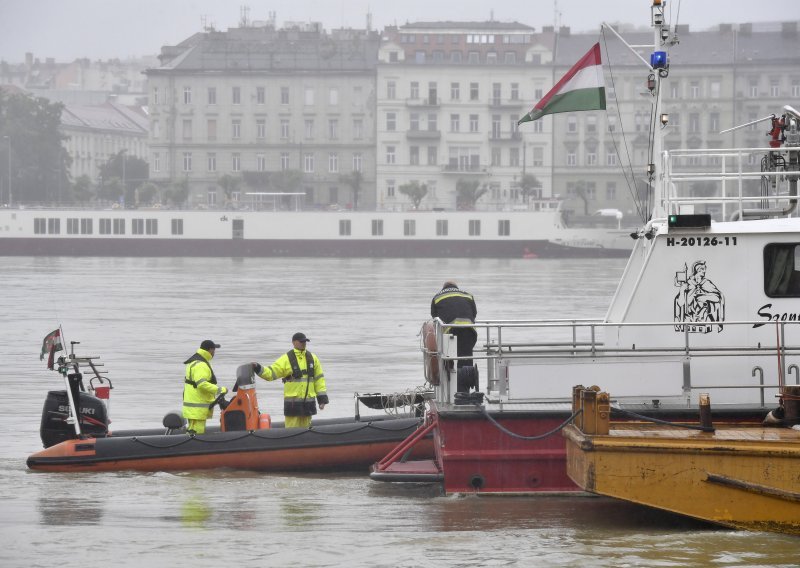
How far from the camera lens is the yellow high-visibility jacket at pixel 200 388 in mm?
14570

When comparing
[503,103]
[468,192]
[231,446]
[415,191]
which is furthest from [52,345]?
[503,103]

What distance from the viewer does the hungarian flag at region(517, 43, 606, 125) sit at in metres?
13.6

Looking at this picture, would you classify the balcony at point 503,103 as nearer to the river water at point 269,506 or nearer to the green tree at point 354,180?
the green tree at point 354,180

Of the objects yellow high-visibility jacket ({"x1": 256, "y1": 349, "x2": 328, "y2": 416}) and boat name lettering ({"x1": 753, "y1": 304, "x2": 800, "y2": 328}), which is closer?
boat name lettering ({"x1": 753, "y1": 304, "x2": 800, "y2": 328})

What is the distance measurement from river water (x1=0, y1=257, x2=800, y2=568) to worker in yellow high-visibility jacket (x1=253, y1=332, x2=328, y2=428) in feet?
2.72

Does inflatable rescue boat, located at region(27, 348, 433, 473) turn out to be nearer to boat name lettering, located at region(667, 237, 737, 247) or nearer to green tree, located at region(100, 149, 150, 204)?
boat name lettering, located at region(667, 237, 737, 247)

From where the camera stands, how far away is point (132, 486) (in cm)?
1405

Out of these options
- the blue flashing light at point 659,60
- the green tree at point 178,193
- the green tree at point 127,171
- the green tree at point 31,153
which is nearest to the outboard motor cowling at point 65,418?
the blue flashing light at point 659,60

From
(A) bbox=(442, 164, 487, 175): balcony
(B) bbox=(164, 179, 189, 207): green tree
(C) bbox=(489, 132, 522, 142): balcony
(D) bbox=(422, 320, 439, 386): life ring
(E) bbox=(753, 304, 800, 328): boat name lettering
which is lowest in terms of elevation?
(D) bbox=(422, 320, 439, 386): life ring

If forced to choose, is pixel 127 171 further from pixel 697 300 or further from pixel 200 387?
pixel 697 300

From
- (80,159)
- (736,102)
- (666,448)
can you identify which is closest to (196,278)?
(666,448)

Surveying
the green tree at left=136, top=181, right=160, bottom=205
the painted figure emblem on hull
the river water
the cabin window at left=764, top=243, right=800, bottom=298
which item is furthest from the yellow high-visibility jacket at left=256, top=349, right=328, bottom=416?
the green tree at left=136, top=181, right=160, bottom=205

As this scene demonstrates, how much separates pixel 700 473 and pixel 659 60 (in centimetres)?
385

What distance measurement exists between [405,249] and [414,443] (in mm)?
80638
